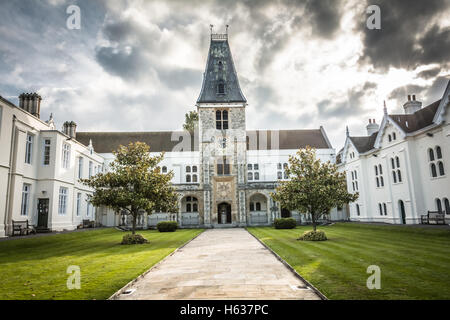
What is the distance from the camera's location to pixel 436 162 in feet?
71.1

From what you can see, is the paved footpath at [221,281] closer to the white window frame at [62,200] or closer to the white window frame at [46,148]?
the white window frame at [46,148]

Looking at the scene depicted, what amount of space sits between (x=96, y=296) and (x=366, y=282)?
250 inches

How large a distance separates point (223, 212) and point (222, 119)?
12.8 meters

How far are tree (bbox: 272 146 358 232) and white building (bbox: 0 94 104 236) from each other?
18322mm

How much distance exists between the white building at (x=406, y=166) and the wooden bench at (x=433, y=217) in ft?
1.24

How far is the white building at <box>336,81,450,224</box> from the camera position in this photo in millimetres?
21109

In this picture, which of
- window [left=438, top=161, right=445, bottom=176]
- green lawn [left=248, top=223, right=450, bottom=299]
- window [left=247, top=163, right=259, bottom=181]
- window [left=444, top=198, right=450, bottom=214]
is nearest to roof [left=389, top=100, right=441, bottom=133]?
window [left=438, top=161, right=445, bottom=176]

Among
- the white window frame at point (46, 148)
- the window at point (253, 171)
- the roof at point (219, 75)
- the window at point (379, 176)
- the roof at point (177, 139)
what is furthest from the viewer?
the roof at point (177, 139)

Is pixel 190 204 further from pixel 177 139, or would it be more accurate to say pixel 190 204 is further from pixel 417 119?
pixel 417 119

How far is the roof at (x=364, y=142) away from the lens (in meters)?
32.5

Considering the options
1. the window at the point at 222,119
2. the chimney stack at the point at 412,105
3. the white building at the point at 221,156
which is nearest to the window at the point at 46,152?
the white building at the point at 221,156

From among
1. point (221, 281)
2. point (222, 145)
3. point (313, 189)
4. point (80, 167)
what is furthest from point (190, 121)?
point (221, 281)
